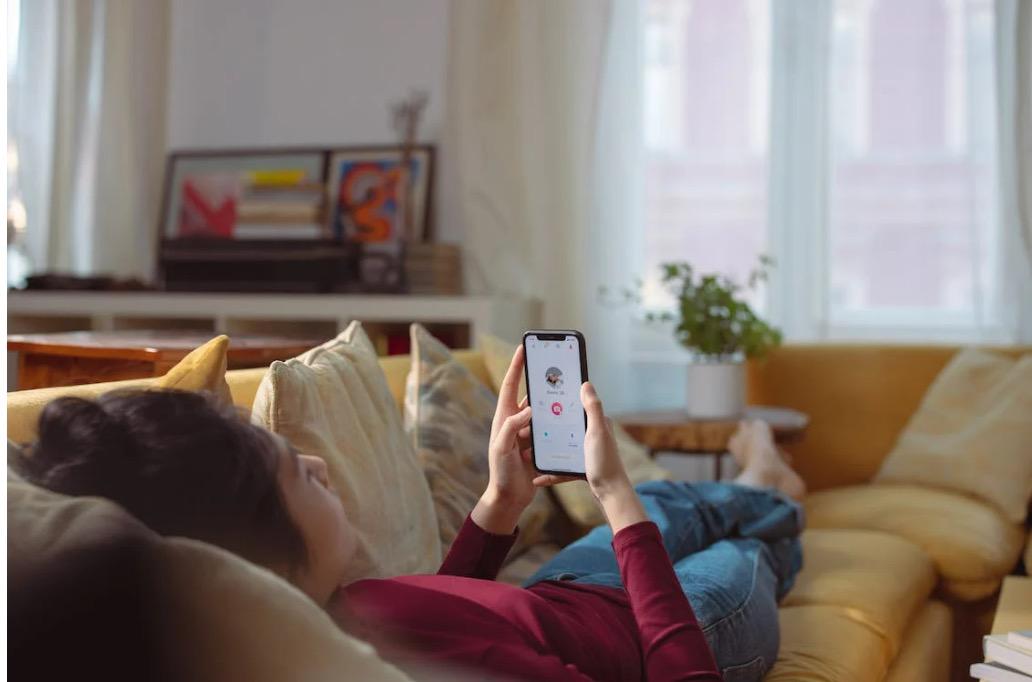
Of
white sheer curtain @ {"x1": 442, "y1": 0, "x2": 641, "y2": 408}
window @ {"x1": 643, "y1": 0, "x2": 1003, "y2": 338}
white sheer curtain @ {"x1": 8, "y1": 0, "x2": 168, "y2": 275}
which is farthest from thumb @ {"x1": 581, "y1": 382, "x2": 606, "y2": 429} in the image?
white sheer curtain @ {"x1": 442, "y1": 0, "x2": 641, "y2": 408}

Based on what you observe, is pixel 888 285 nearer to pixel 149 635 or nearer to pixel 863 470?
pixel 863 470

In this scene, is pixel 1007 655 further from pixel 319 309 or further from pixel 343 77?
pixel 343 77

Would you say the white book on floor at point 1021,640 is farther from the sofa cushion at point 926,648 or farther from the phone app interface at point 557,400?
the phone app interface at point 557,400

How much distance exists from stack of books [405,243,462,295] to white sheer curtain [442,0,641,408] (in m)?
0.09

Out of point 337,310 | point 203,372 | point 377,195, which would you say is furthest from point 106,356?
point 377,195

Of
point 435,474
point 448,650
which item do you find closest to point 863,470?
point 435,474

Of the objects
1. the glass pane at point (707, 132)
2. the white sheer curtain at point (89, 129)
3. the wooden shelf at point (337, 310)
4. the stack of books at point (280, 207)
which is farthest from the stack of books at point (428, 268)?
the white sheer curtain at point (89, 129)

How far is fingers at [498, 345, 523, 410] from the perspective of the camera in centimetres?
86

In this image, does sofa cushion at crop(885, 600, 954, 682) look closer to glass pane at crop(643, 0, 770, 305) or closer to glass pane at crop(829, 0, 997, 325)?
glass pane at crop(829, 0, 997, 325)

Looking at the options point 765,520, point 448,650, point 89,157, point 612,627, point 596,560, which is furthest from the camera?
point 89,157

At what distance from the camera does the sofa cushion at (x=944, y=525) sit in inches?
76.2

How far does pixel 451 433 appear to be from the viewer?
1271mm

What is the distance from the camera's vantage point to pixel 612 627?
0.96m

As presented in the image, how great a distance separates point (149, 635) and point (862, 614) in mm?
1115
